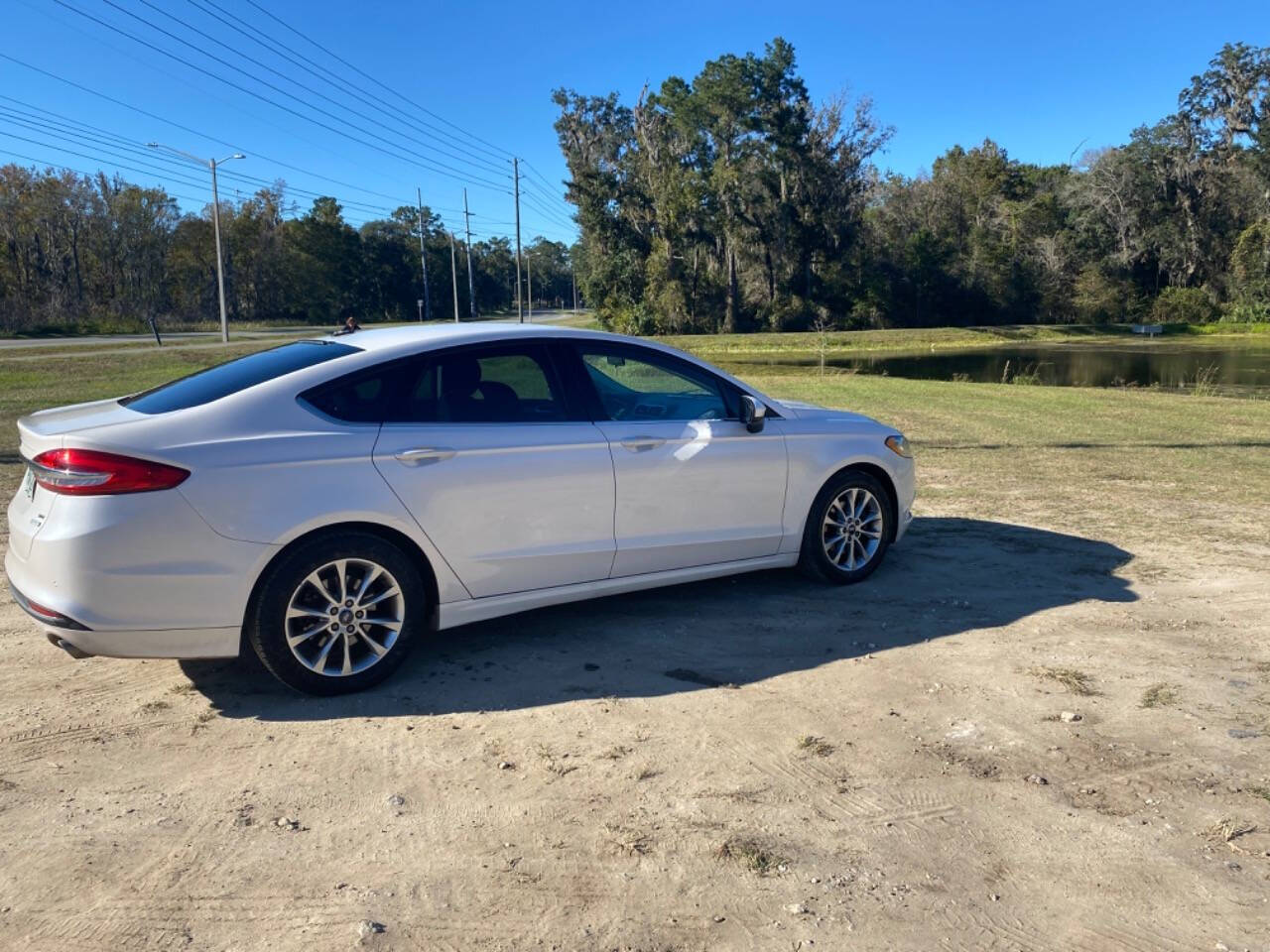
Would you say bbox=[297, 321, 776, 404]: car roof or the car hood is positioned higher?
bbox=[297, 321, 776, 404]: car roof

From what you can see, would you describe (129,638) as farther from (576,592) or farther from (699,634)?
(699,634)

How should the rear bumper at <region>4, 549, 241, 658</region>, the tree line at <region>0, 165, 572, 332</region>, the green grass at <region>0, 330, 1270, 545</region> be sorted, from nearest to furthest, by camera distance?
the rear bumper at <region>4, 549, 241, 658</region>
the green grass at <region>0, 330, 1270, 545</region>
the tree line at <region>0, 165, 572, 332</region>

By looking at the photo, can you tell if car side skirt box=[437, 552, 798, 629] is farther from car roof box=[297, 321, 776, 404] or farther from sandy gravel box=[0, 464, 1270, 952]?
car roof box=[297, 321, 776, 404]

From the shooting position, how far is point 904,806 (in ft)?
10.7

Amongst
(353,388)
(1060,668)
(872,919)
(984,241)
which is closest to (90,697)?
(353,388)

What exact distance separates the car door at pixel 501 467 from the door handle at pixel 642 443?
0.15m

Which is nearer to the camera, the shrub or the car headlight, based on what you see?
the car headlight

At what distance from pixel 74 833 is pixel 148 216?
79.6m

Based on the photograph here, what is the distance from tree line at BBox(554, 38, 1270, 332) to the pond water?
1876 centimetres

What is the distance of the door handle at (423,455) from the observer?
4.25 m

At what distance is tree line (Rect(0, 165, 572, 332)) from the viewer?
63.8 metres

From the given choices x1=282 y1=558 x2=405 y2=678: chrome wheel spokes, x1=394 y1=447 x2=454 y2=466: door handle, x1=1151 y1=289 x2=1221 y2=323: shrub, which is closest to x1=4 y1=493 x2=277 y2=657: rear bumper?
x1=282 y1=558 x2=405 y2=678: chrome wheel spokes

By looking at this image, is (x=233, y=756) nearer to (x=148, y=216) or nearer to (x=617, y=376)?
(x=617, y=376)

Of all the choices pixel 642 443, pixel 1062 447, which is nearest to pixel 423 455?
pixel 642 443
